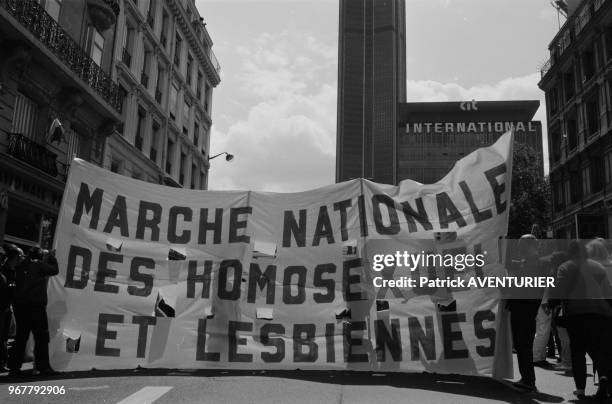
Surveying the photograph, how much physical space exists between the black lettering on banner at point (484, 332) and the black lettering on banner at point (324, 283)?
1724 millimetres

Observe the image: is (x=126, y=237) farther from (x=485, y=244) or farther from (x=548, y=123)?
(x=548, y=123)

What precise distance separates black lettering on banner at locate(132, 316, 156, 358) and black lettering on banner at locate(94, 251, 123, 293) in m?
0.48

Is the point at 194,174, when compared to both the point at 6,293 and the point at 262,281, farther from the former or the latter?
the point at 262,281

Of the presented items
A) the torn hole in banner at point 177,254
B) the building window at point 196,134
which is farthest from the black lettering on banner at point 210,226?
the building window at point 196,134

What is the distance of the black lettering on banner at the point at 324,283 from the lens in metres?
6.90

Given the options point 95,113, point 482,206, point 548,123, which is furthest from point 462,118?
point 482,206

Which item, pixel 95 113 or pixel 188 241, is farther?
pixel 95 113

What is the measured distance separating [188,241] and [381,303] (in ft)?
8.62

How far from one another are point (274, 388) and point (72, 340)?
2.64m

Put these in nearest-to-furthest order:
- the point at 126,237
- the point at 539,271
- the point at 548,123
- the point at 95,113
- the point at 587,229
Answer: the point at 539,271 < the point at 126,237 < the point at 587,229 < the point at 95,113 < the point at 548,123

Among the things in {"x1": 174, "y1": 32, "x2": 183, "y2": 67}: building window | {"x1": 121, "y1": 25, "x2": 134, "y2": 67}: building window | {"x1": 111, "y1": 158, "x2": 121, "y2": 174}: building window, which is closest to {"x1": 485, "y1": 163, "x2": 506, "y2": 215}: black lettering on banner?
{"x1": 111, "y1": 158, "x2": 121, "y2": 174}: building window

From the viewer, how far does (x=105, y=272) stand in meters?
7.04

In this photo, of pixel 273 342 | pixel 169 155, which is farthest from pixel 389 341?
pixel 169 155

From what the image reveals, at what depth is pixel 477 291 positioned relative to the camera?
639 centimetres
